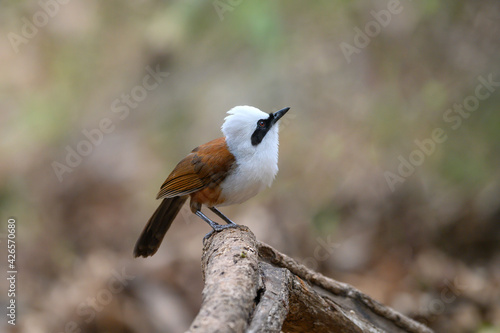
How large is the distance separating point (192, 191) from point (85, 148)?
4.13 m

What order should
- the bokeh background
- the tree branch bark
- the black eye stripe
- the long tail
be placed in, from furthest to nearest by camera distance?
1. the bokeh background
2. the long tail
3. the black eye stripe
4. the tree branch bark

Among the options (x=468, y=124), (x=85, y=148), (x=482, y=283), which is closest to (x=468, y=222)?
(x=482, y=283)

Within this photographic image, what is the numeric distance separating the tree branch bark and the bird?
0.44m

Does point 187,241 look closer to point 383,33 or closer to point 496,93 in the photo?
point 383,33

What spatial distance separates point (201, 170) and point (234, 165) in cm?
24

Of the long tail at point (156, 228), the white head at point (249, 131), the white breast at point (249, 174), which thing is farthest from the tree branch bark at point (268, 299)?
the long tail at point (156, 228)

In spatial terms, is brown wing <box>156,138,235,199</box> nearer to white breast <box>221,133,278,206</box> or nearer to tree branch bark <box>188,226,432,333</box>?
white breast <box>221,133,278,206</box>

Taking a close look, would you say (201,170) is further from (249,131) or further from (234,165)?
(249,131)

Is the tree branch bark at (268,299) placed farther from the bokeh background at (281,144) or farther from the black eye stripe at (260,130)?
the bokeh background at (281,144)

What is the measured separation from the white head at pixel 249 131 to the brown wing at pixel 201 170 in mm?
78

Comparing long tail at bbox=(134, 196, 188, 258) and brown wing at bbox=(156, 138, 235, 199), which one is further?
long tail at bbox=(134, 196, 188, 258)

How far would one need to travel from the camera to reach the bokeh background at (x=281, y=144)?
5.71m

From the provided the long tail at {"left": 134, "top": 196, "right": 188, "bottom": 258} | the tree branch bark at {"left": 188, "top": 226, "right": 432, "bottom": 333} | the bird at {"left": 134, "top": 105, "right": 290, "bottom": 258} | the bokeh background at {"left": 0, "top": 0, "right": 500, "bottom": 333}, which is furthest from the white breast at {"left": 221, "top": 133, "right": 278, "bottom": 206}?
the bokeh background at {"left": 0, "top": 0, "right": 500, "bottom": 333}

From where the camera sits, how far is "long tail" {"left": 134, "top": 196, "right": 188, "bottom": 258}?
3.78 m
